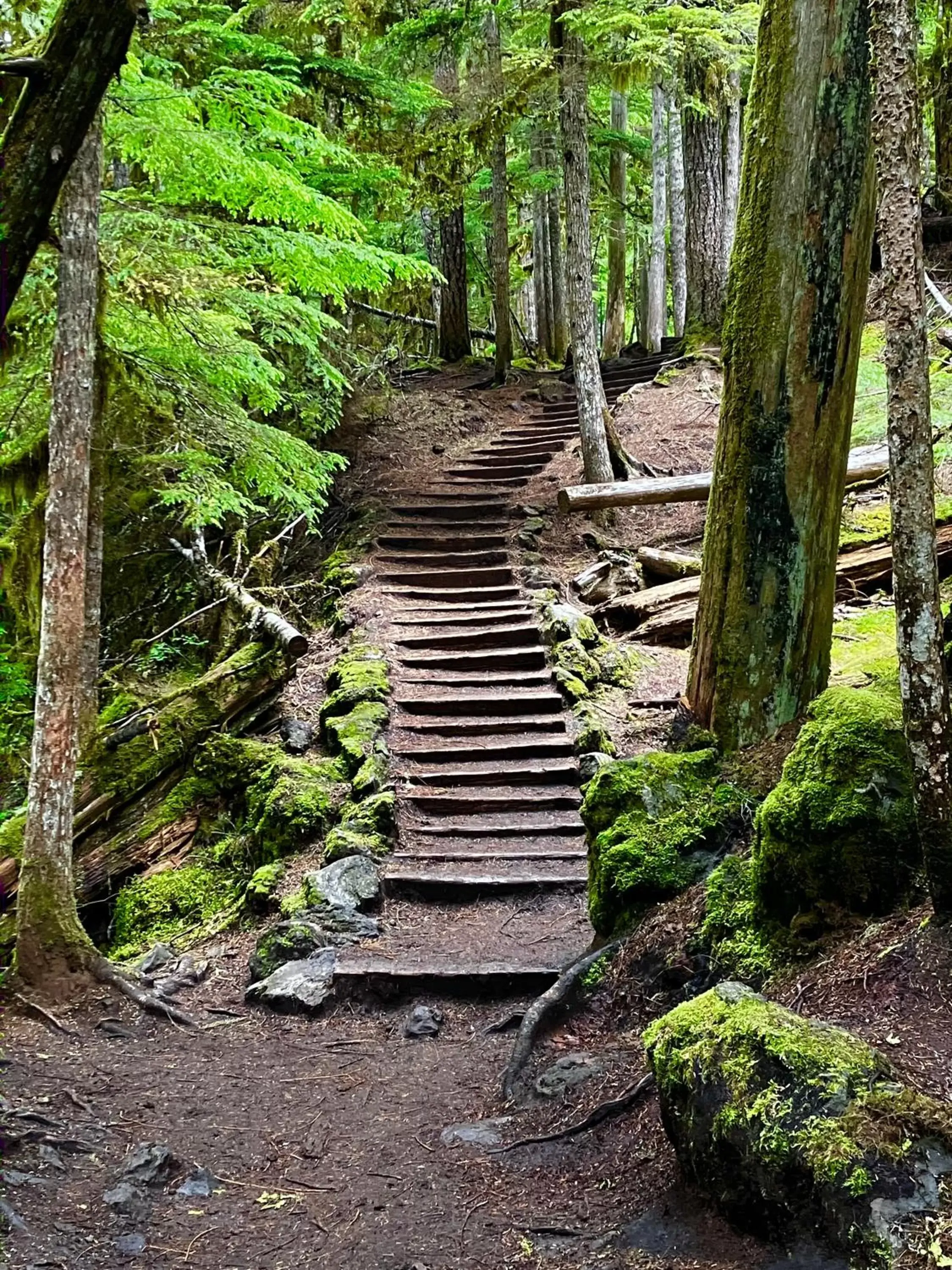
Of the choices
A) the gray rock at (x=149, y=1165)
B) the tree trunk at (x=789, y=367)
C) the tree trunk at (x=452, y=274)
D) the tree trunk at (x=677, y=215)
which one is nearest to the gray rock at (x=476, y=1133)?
the gray rock at (x=149, y=1165)

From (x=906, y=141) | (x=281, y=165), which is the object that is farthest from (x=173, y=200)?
(x=906, y=141)

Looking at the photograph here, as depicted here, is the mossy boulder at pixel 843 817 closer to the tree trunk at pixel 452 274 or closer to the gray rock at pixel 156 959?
the gray rock at pixel 156 959

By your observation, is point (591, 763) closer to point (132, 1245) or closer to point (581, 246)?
point (132, 1245)

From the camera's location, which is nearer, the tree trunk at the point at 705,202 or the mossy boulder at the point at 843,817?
the mossy boulder at the point at 843,817

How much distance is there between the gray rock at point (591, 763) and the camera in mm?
8141

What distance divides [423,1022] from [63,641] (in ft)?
10.4

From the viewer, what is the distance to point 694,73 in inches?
659

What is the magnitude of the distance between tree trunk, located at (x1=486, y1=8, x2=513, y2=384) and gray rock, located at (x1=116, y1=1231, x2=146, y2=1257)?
1653 cm

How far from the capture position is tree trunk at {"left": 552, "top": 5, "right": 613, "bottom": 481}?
12.3 meters

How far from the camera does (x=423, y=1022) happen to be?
18.6 feet

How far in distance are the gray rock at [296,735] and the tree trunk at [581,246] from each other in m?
6.25

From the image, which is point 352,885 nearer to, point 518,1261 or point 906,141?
point 518,1261

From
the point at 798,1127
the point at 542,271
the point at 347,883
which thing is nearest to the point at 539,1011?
the point at 798,1127

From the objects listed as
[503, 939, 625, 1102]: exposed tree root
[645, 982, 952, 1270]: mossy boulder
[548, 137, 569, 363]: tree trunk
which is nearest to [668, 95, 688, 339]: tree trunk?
[548, 137, 569, 363]: tree trunk
